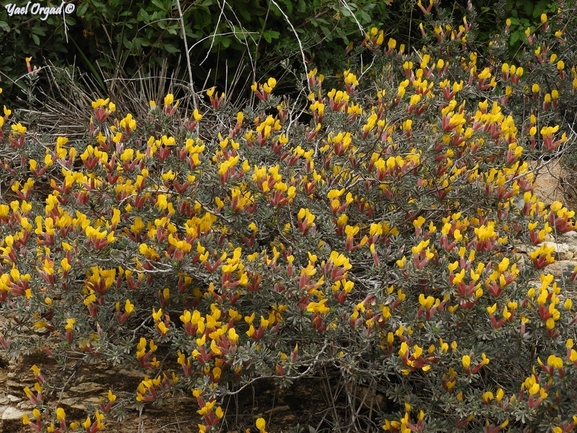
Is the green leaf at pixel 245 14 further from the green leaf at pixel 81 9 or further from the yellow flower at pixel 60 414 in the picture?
the yellow flower at pixel 60 414

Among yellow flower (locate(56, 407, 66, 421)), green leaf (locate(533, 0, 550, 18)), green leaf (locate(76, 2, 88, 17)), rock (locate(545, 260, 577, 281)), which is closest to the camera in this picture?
yellow flower (locate(56, 407, 66, 421))

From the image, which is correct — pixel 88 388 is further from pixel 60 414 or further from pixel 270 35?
pixel 270 35

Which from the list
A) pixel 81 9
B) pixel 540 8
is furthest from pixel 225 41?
pixel 540 8

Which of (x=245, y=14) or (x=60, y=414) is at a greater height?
(x=245, y=14)

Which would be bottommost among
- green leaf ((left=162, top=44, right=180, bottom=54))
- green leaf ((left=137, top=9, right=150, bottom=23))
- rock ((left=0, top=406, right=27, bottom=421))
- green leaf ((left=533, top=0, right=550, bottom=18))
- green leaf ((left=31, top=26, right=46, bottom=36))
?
rock ((left=0, top=406, right=27, bottom=421))

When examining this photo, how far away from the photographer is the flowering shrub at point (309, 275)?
2816mm

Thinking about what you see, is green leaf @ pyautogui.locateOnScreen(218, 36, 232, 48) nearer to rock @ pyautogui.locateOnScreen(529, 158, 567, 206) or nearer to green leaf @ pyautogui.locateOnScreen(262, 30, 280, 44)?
green leaf @ pyautogui.locateOnScreen(262, 30, 280, 44)

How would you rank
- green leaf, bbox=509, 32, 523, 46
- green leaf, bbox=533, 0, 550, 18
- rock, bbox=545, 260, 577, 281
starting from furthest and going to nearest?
1. green leaf, bbox=533, 0, 550, 18
2. green leaf, bbox=509, 32, 523, 46
3. rock, bbox=545, 260, 577, 281

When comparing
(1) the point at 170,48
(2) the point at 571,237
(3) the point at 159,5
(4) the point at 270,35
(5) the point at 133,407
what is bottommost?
(5) the point at 133,407

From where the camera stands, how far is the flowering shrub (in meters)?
2.82

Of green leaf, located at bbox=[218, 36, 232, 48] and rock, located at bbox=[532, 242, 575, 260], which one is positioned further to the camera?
green leaf, located at bbox=[218, 36, 232, 48]

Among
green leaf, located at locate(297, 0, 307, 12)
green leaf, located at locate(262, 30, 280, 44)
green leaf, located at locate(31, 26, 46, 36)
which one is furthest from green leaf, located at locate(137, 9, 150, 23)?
green leaf, located at locate(297, 0, 307, 12)

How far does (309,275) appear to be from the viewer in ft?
9.11

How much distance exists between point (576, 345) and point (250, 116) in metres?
1.57
